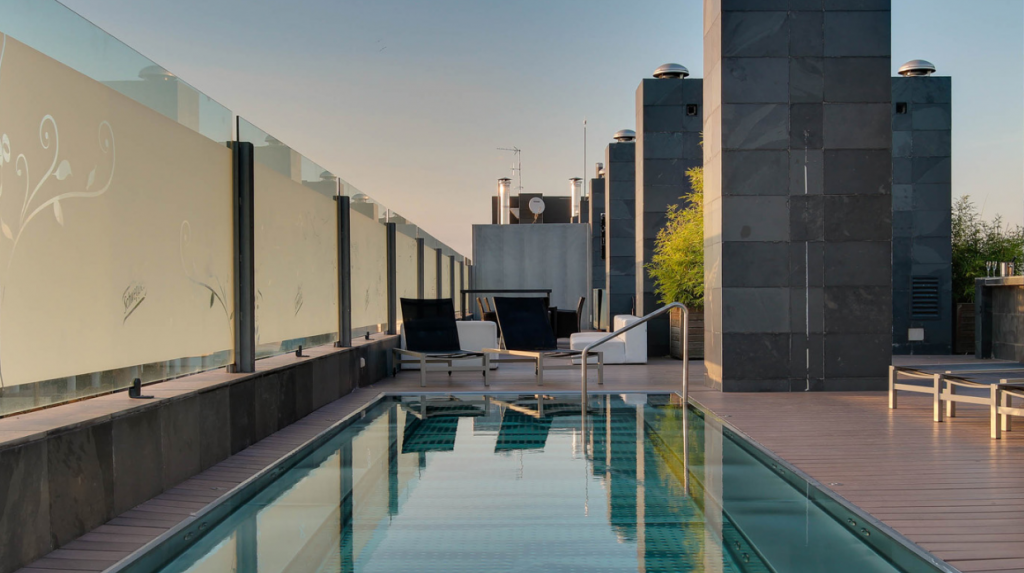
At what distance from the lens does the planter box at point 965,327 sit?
533 inches

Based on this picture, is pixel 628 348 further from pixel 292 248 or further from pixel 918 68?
pixel 918 68

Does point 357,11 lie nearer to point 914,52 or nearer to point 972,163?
point 914,52

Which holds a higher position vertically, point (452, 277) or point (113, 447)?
point (452, 277)

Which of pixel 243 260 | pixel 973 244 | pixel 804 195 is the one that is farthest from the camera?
pixel 973 244

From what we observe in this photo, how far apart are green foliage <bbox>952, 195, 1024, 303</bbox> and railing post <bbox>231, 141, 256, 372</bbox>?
13.0 m

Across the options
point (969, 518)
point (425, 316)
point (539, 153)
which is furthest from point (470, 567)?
point (539, 153)

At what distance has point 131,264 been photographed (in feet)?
12.7

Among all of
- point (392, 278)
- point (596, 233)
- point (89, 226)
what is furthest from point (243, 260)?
point (596, 233)

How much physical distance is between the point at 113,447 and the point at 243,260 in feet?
6.69

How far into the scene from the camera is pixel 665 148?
44.6 feet

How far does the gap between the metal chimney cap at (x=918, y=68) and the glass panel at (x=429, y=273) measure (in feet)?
28.8

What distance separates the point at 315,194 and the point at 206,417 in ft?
10.1

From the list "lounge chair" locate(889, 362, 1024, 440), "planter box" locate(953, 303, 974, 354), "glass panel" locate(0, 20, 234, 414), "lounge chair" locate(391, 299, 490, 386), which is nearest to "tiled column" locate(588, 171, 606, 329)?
"planter box" locate(953, 303, 974, 354)

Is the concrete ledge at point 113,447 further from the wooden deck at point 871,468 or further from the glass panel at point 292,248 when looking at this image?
the glass panel at point 292,248
